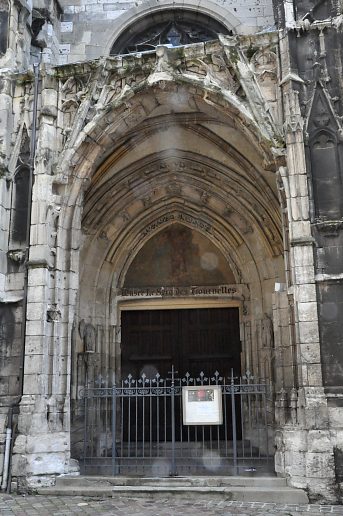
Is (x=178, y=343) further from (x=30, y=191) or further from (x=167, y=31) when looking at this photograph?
(x=167, y=31)

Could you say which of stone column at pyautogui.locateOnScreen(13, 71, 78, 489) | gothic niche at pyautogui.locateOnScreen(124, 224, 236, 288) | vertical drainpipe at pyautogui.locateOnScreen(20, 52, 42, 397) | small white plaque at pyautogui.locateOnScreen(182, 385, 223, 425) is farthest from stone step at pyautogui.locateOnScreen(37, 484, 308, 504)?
gothic niche at pyautogui.locateOnScreen(124, 224, 236, 288)

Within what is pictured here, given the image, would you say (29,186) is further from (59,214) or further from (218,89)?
(218,89)

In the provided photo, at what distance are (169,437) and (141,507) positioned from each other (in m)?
4.05

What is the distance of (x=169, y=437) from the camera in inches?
430

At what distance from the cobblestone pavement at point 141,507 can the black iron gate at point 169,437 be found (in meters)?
0.96

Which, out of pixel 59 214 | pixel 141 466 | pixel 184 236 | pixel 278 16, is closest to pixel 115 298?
pixel 184 236

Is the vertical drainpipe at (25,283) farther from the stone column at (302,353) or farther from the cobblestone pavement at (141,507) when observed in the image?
the stone column at (302,353)

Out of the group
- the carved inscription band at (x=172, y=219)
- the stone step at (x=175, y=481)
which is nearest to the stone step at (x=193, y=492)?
the stone step at (x=175, y=481)

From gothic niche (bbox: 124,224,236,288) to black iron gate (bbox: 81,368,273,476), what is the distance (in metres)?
2.07

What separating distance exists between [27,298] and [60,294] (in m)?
0.54

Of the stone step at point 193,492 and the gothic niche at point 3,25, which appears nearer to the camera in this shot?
the stone step at point 193,492

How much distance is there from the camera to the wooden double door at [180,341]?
11.2 m

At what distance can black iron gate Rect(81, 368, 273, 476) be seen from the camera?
336 inches

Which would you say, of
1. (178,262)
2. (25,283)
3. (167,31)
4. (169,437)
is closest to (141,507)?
(25,283)
